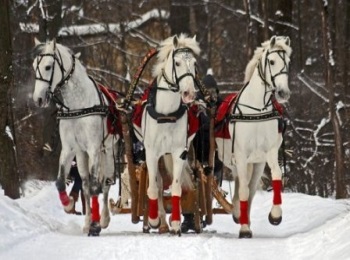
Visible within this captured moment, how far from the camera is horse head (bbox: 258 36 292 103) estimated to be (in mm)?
10820

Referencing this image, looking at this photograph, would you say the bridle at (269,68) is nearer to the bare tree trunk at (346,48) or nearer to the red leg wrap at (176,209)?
the red leg wrap at (176,209)

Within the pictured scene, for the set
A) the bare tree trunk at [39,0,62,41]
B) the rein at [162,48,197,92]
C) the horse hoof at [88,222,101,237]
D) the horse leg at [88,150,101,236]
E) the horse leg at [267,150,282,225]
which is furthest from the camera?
the bare tree trunk at [39,0,62,41]

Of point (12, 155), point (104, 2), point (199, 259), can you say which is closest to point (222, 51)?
point (104, 2)

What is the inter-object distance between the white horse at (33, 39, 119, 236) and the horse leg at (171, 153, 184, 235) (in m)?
1.08

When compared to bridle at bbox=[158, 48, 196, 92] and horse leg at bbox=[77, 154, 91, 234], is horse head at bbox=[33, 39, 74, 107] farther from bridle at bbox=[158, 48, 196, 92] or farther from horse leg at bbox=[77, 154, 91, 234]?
bridle at bbox=[158, 48, 196, 92]

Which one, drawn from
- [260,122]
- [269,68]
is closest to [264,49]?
[269,68]

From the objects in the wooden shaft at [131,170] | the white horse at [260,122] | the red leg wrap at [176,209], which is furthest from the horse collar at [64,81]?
the white horse at [260,122]

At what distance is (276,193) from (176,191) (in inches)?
50.4

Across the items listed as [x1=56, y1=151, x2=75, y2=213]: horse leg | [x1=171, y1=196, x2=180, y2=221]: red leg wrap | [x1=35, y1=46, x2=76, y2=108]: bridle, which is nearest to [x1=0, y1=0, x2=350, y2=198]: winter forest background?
[x1=56, y1=151, x2=75, y2=213]: horse leg

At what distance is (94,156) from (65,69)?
122 cm

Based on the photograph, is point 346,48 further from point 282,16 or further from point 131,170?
point 131,170

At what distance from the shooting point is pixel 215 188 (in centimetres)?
1258

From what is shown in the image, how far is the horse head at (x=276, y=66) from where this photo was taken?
1082cm

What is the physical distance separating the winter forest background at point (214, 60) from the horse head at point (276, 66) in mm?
1899
